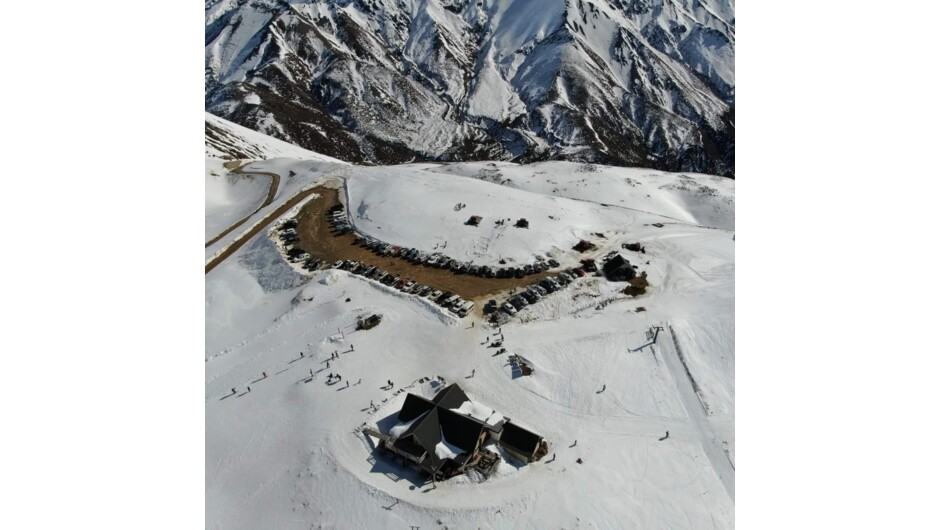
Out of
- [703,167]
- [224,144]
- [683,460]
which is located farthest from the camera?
[703,167]

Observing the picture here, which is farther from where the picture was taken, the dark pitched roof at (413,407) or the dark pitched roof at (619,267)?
the dark pitched roof at (619,267)

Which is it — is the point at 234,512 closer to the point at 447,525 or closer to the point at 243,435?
the point at 243,435

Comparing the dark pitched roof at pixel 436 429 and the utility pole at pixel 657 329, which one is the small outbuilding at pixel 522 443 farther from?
the utility pole at pixel 657 329

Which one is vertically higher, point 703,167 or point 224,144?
point 224,144

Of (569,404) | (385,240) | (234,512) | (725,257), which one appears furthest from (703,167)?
(234,512)

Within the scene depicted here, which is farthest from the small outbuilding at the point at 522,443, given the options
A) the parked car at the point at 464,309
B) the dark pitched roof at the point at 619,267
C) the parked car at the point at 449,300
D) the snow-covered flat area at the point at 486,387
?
the dark pitched roof at the point at 619,267

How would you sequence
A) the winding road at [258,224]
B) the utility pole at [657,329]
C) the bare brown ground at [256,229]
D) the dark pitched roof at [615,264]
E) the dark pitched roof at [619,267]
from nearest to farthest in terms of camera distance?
1. the utility pole at [657,329]
2. the dark pitched roof at [619,267]
3. the dark pitched roof at [615,264]
4. the bare brown ground at [256,229]
5. the winding road at [258,224]

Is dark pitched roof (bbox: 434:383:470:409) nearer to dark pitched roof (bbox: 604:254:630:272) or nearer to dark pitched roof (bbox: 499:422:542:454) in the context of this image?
dark pitched roof (bbox: 499:422:542:454)
